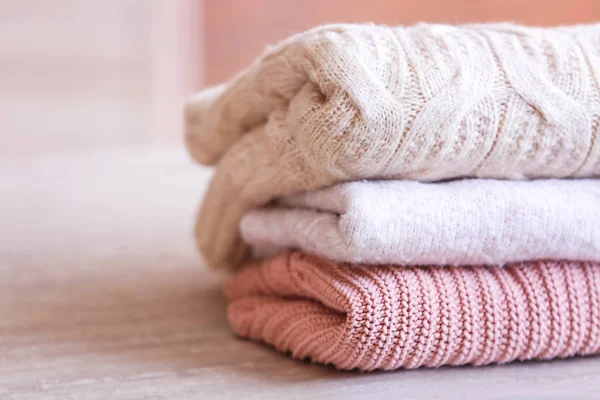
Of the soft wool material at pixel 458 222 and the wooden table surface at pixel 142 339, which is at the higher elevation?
the soft wool material at pixel 458 222

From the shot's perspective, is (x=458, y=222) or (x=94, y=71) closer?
(x=458, y=222)

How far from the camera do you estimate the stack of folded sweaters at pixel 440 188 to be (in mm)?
459

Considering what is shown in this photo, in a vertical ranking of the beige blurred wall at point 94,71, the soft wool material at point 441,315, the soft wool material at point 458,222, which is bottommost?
the beige blurred wall at point 94,71

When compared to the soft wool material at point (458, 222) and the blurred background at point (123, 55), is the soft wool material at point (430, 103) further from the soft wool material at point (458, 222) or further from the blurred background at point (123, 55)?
the blurred background at point (123, 55)

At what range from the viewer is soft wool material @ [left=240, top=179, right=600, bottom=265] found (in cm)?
46

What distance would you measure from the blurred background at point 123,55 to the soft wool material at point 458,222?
55.4 inches

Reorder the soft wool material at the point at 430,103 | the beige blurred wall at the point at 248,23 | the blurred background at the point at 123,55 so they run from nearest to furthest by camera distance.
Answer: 1. the soft wool material at the point at 430,103
2. the blurred background at the point at 123,55
3. the beige blurred wall at the point at 248,23

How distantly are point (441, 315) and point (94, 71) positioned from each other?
2.01 meters

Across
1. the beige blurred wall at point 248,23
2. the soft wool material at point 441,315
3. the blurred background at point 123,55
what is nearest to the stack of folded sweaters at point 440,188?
the soft wool material at point 441,315

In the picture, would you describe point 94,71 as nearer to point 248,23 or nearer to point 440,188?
point 248,23

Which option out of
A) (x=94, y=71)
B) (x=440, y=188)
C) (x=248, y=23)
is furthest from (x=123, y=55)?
(x=440, y=188)

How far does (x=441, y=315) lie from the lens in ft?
1.57

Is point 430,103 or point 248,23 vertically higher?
point 430,103

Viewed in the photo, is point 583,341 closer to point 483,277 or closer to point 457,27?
point 483,277
